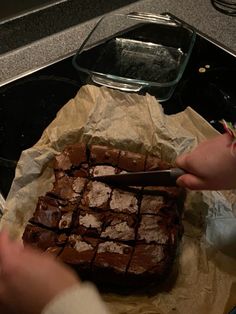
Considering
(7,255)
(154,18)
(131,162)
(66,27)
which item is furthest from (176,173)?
(66,27)

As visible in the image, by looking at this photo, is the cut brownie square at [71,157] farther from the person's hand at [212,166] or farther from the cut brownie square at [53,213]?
the person's hand at [212,166]

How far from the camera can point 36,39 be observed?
5.94ft

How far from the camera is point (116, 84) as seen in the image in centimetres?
161

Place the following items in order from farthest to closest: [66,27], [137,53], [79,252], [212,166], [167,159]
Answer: [66,27], [137,53], [167,159], [79,252], [212,166]

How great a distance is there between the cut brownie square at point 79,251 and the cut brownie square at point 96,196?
0.10 m

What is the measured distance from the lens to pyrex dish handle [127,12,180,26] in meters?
1.77

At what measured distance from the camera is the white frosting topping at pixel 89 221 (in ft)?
3.95

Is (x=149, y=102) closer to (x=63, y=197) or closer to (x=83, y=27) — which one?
(x=63, y=197)

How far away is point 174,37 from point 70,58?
1.29 feet

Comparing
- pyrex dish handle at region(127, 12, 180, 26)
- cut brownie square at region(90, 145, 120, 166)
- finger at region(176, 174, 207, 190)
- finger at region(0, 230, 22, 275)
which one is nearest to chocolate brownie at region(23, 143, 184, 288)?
cut brownie square at region(90, 145, 120, 166)

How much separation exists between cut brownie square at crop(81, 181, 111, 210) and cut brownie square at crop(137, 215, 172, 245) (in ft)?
0.36

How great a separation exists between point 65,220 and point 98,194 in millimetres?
114

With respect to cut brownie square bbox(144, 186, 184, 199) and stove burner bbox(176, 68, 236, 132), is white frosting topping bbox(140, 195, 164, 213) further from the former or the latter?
stove burner bbox(176, 68, 236, 132)

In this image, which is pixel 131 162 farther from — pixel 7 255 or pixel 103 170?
pixel 7 255
